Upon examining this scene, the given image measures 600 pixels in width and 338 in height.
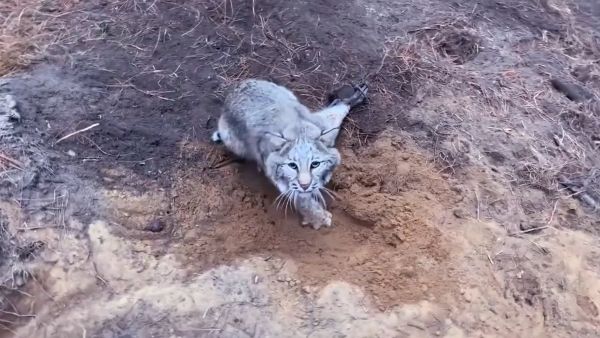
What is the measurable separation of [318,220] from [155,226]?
1.24m

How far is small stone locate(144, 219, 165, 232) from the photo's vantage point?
15.6 ft

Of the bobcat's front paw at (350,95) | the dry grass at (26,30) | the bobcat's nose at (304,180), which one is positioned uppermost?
the bobcat's nose at (304,180)

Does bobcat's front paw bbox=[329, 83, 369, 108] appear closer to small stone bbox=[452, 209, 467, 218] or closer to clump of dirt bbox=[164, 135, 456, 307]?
clump of dirt bbox=[164, 135, 456, 307]

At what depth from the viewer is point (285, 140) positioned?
4809mm

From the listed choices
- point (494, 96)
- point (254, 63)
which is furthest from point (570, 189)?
point (254, 63)

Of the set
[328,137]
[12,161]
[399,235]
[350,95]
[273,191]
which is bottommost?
[273,191]

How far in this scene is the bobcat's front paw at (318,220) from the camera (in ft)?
16.3

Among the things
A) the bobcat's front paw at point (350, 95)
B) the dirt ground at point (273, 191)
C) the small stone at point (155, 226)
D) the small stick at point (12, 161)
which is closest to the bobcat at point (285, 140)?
the dirt ground at point (273, 191)

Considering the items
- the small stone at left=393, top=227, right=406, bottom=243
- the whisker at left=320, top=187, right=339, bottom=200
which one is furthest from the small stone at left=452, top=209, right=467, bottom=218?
the whisker at left=320, top=187, right=339, bottom=200

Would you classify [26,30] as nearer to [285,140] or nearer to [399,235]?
[285,140]

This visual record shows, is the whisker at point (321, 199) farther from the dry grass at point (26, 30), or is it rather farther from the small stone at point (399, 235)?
the dry grass at point (26, 30)

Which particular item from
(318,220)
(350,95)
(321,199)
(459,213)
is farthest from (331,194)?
(350,95)

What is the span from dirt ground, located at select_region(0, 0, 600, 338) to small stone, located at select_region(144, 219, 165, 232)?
2 cm

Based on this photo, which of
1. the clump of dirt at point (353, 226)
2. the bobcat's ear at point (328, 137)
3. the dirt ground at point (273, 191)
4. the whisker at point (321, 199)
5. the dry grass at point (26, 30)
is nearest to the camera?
the dirt ground at point (273, 191)
